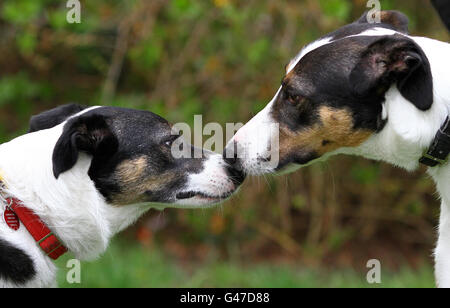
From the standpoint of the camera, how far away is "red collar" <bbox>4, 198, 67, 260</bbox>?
140 inches

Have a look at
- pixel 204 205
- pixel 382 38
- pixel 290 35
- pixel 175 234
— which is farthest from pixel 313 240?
pixel 382 38

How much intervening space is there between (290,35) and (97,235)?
12.9ft

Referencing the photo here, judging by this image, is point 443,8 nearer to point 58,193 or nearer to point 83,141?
point 83,141

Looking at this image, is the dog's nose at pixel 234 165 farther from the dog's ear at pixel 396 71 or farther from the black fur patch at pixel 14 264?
the black fur patch at pixel 14 264

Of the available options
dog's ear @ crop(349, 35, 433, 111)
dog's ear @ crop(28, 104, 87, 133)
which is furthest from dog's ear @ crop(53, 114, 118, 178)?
dog's ear @ crop(349, 35, 433, 111)

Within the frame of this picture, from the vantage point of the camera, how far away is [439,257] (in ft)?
12.4

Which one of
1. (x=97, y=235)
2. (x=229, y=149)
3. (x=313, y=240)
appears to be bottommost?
(x=97, y=235)

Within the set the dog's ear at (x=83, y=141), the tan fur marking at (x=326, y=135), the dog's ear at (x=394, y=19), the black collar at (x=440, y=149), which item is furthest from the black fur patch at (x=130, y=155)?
the dog's ear at (x=394, y=19)

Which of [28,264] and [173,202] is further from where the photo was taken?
[173,202]

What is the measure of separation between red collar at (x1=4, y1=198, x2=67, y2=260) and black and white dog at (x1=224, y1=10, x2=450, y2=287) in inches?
47.7

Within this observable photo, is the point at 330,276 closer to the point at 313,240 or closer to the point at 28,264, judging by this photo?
the point at 313,240

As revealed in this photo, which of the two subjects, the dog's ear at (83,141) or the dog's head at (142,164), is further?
the dog's head at (142,164)

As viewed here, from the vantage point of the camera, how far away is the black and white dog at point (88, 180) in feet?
11.7

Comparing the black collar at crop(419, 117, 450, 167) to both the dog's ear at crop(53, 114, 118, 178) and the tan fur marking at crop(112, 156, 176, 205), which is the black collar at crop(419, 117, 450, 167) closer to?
the tan fur marking at crop(112, 156, 176, 205)
